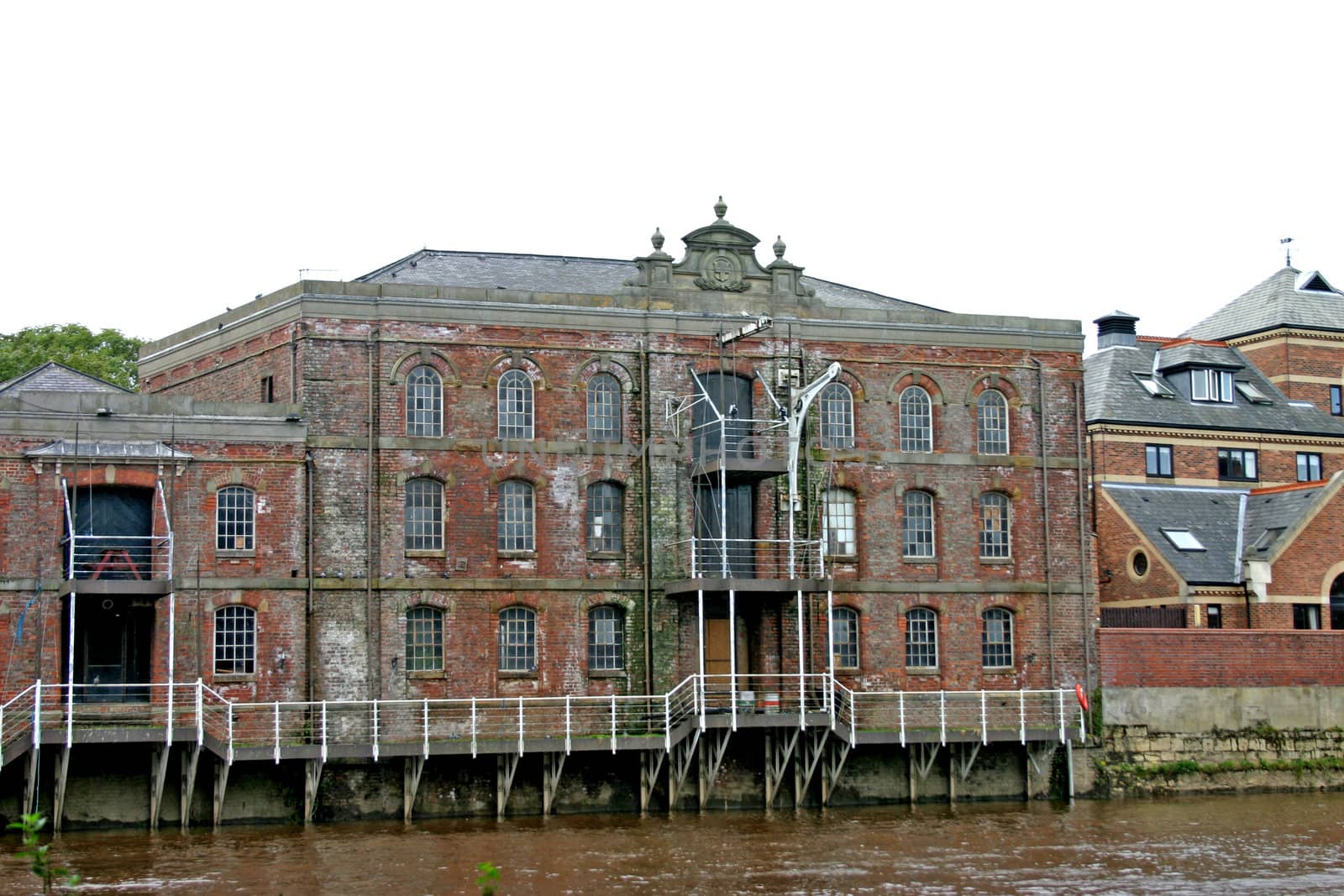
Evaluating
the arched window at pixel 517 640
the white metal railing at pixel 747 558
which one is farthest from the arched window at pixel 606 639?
the white metal railing at pixel 747 558

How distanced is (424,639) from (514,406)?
5.03 metres

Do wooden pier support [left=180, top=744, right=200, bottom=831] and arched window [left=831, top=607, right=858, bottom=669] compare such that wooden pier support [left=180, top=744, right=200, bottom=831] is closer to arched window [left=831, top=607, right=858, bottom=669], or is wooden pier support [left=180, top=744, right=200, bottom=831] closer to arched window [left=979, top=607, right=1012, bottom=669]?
arched window [left=831, top=607, right=858, bottom=669]

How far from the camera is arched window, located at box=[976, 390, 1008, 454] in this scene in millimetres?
41562

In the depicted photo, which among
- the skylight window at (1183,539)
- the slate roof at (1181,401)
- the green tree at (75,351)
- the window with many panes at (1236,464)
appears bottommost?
the skylight window at (1183,539)

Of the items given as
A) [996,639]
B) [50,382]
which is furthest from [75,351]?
[996,639]

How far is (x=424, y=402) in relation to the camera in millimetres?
37938

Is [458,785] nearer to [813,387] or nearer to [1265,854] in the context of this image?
[813,387]

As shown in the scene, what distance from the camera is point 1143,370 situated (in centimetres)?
5478

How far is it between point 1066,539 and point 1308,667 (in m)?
6.42

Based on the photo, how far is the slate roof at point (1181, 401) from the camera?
52.6 meters

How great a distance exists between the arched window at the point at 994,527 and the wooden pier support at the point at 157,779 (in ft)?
57.8

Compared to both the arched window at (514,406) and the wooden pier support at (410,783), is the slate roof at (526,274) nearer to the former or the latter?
the arched window at (514,406)

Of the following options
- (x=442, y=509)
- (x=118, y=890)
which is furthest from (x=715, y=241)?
(x=118, y=890)

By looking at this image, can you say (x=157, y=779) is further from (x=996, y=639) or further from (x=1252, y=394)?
(x=1252, y=394)
